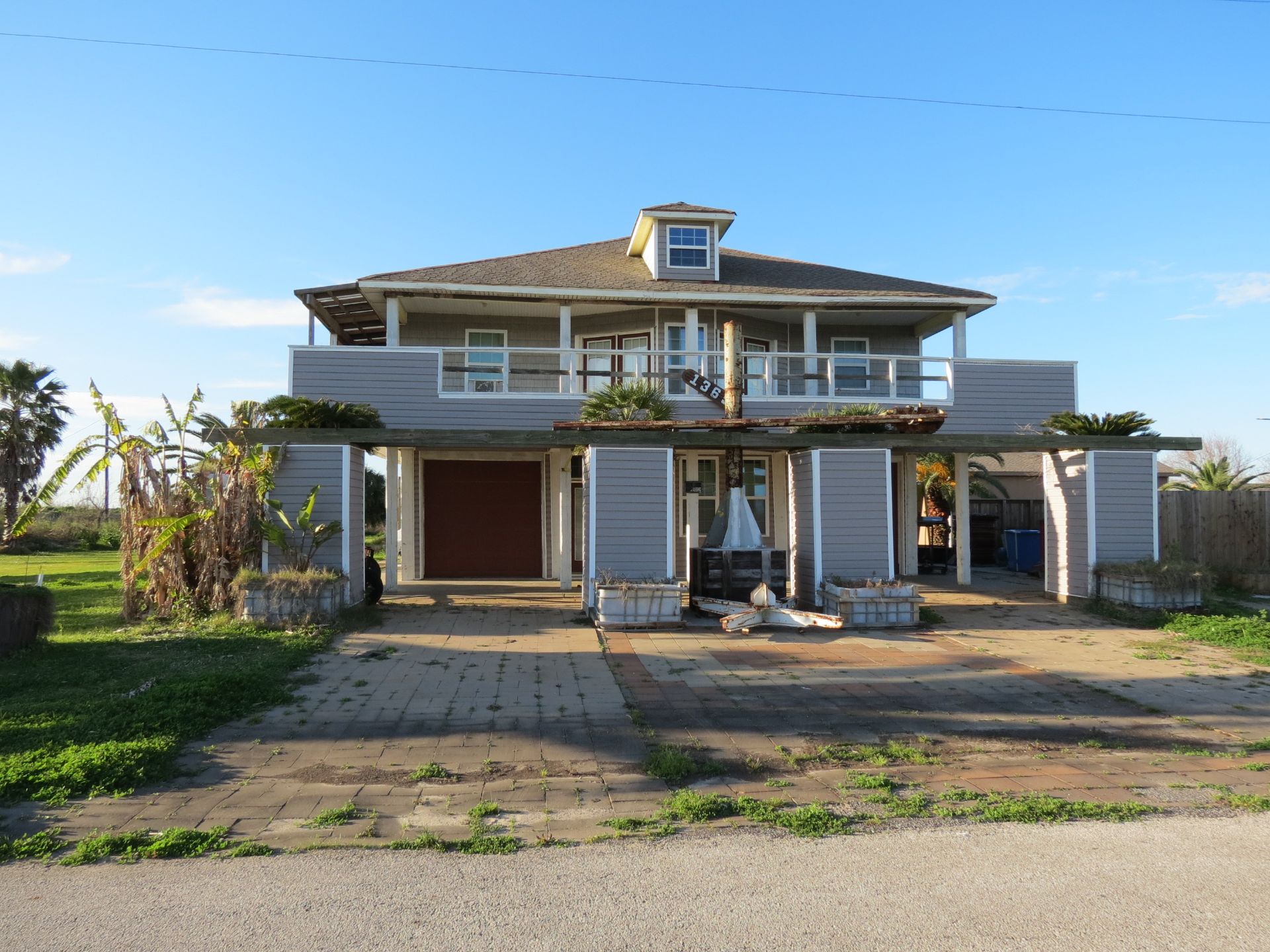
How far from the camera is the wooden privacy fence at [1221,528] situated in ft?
51.0

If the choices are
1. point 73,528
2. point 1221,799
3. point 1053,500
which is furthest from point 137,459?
point 73,528

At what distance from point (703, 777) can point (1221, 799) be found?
9.89 feet

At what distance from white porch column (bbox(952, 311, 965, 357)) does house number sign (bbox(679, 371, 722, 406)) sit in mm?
5183

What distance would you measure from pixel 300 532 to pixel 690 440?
5.51m

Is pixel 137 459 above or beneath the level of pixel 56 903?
above

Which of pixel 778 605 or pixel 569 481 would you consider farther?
pixel 569 481

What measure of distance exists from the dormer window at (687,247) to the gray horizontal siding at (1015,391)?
5.53m

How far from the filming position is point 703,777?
5453 millimetres

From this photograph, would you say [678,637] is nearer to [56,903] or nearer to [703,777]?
[703,777]

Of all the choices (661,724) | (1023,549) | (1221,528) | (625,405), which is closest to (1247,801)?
(661,724)

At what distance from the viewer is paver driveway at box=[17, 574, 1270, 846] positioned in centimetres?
502

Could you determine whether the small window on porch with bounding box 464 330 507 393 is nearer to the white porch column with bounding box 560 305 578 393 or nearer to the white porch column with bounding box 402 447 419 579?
the white porch column with bounding box 560 305 578 393

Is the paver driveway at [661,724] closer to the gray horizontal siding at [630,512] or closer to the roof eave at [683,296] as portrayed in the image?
the gray horizontal siding at [630,512]

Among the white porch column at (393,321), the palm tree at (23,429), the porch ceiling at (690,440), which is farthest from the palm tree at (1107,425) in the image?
the palm tree at (23,429)
